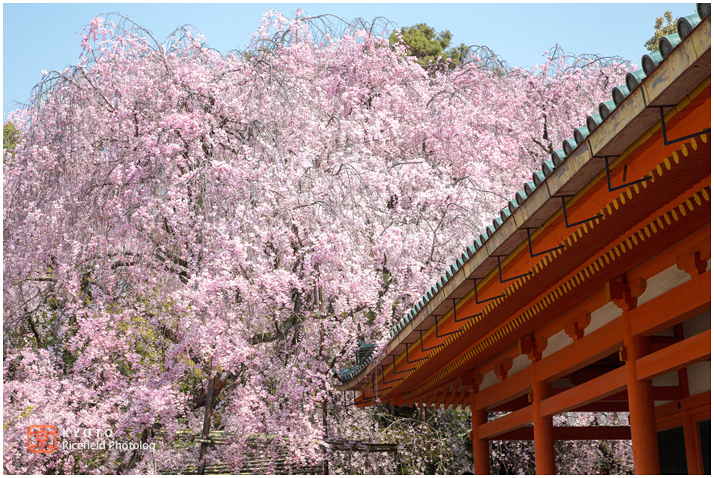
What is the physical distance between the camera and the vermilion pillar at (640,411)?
4.46 m

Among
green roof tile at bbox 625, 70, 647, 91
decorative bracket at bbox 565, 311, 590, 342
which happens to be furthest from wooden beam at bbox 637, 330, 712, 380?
green roof tile at bbox 625, 70, 647, 91

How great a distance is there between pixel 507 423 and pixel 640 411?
288 cm

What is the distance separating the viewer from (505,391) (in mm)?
7379

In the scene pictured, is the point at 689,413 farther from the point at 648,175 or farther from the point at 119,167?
the point at 119,167

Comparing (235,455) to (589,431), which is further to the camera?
(235,455)

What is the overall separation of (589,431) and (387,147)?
7.28 meters

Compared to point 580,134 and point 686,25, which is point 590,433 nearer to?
point 580,134

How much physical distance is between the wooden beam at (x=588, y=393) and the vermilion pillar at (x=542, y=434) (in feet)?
0.39

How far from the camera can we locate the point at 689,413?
6.72 meters

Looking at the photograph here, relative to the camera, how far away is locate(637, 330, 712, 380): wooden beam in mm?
3979

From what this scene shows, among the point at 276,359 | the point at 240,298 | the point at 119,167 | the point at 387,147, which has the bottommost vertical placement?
the point at 276,359

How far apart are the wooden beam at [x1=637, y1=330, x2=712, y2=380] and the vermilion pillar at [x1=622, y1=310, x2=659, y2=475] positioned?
71 mm

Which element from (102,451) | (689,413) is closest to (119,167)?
(102,451)

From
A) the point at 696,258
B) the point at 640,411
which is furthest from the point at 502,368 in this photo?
the point at 696,258
